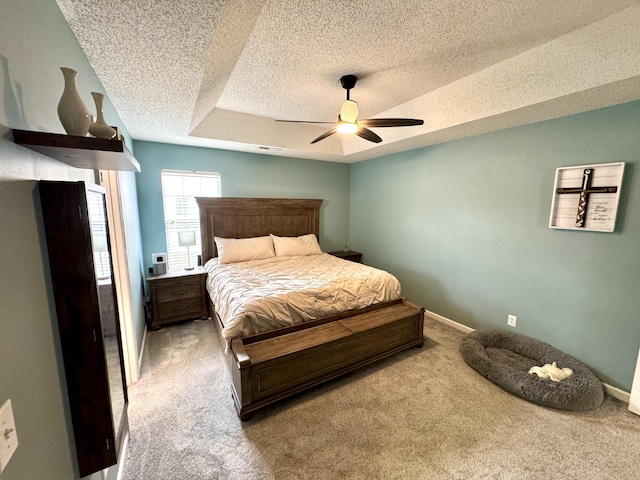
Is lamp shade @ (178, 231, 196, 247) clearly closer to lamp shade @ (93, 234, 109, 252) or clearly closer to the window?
the window

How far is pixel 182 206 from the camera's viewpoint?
12.1ft

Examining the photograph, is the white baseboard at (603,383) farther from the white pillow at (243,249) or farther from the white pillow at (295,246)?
the white pillow at (243,249)

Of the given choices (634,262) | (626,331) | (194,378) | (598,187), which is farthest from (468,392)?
(194,378)

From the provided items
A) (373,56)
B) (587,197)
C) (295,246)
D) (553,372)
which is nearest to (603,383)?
(553,372)

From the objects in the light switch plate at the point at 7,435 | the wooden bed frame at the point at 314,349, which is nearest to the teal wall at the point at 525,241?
the wooden bed frame at the point at 314,349

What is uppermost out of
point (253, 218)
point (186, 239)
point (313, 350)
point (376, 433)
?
point (253, 218)

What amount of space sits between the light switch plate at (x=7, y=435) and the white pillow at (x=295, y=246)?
3.35m

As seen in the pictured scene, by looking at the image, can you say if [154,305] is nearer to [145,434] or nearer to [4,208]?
[145,434]

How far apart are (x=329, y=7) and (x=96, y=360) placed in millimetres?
2127

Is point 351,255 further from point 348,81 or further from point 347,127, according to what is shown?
point 348,81

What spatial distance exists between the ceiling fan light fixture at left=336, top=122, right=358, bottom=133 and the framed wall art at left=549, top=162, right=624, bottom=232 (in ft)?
6.35

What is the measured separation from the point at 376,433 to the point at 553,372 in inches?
66.2

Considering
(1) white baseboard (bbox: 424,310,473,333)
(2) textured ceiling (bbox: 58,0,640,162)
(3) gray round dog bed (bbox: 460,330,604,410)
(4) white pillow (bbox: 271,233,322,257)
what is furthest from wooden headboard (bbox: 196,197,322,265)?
(3) gray round dog bed (bbox: 460,330,604,410)

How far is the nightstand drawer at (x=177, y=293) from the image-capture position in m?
3.12
